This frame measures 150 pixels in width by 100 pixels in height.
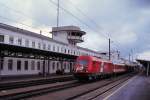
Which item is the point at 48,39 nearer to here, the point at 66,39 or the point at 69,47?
the point at 69,47

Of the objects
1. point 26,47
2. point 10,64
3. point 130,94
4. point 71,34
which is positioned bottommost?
point 130,94

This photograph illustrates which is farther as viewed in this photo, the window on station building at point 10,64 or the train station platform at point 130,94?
the window on station building at point 10,64

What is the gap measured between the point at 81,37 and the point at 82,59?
200 ft

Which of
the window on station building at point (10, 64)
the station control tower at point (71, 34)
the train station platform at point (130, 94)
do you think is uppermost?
the station control tower at point (71, 34)

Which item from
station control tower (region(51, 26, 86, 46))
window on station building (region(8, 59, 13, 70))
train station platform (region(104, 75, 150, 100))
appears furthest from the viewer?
station control tower (region(51, 26, 86, 46))

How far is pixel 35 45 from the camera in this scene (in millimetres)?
61656

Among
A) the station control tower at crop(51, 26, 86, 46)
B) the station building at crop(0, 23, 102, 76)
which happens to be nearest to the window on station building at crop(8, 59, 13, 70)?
the station building at crop(0, 23, 102, 76)

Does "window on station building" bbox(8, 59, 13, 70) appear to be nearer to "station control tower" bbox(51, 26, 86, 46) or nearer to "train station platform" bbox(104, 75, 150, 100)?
"train station platform" bbox(104, 75, 150, 100)

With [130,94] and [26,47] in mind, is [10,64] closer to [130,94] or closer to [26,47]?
[26,47]

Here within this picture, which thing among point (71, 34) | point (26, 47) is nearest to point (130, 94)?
point (26, 47)

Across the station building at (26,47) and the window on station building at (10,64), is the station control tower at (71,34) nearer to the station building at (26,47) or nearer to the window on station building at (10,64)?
the station building at (26,47)

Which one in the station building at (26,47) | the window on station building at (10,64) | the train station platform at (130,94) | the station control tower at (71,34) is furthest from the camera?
the station control tower at (71,34)

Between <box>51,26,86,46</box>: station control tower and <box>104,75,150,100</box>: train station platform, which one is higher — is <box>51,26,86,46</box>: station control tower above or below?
above

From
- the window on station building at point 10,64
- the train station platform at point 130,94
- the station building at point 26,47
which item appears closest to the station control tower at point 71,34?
the station building at point 26,47
